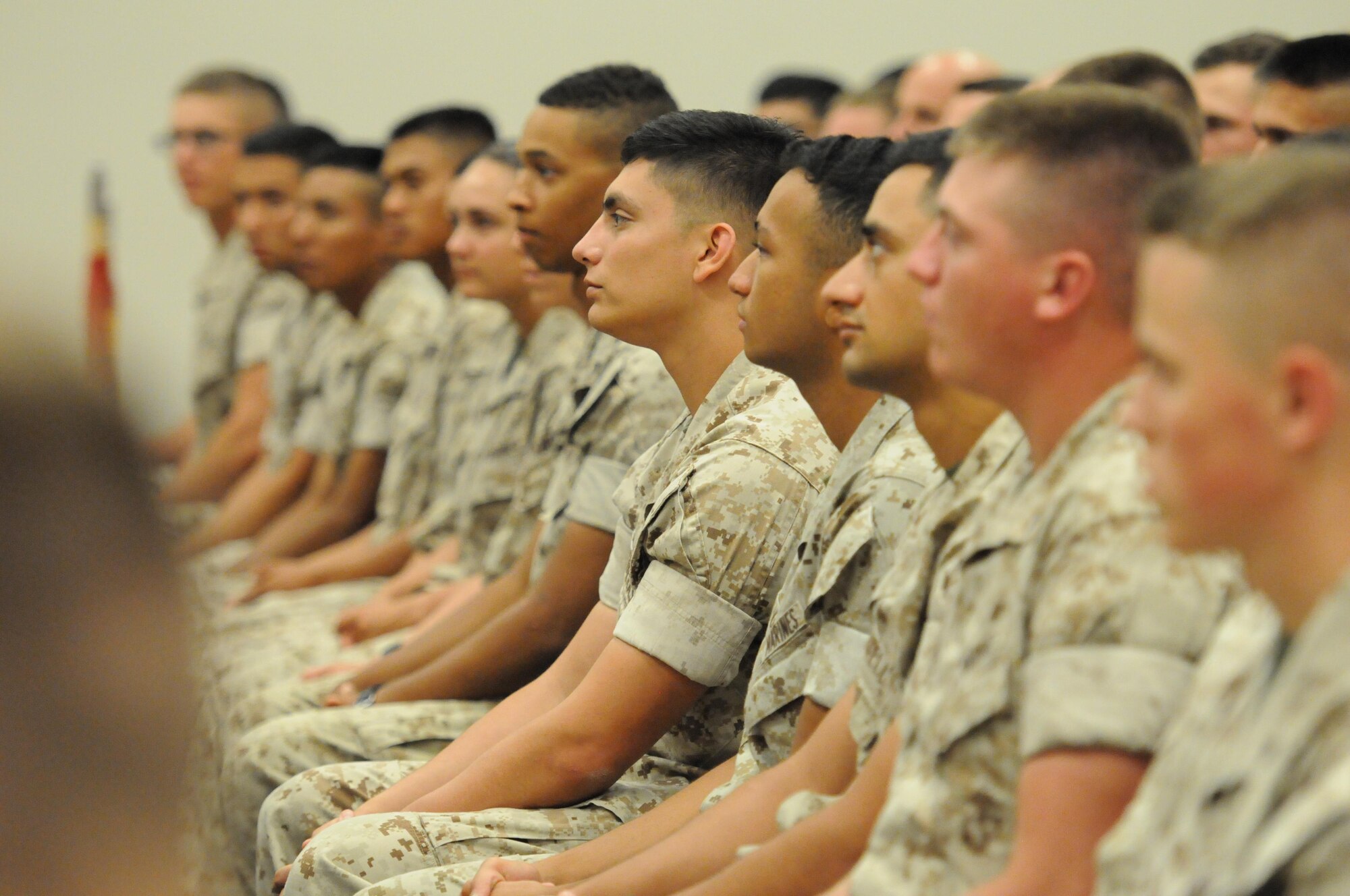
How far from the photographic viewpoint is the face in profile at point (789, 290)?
183cm

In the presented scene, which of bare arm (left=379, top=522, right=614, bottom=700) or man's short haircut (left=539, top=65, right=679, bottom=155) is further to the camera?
man's short haircut (left=539, top=65, right=679, bottom=155)

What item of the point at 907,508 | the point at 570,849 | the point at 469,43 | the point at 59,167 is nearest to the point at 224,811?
the point at 570,849

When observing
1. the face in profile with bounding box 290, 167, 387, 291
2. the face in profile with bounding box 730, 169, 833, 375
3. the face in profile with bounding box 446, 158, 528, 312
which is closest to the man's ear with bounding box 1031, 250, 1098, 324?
the face in profile with bounding box 730, 169, 833, 375

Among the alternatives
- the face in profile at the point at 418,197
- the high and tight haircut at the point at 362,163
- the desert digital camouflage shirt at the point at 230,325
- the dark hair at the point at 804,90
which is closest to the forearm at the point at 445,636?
the face in profile at the point at 418,197

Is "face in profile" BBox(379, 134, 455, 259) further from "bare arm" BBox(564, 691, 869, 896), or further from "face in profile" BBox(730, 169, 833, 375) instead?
"bare arm" BBox(564, 691, 869, 896)

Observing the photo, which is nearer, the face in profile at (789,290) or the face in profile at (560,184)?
the face in profile at (789,290)

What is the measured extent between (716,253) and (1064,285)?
0.93 m

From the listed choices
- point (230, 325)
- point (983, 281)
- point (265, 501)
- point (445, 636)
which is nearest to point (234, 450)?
point (230, 325)

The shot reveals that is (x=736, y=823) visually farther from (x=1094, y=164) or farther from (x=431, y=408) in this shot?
(x=431, y=408)

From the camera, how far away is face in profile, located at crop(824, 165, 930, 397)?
60.6 inches

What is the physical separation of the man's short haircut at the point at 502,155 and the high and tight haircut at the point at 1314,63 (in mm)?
1485

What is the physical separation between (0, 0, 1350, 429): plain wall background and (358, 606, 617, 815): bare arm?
10.3ft

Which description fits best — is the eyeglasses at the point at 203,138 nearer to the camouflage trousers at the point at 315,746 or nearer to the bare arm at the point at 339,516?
the bare arm at the point at 339,516

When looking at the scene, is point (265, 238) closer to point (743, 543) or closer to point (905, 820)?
point (743, 543)
